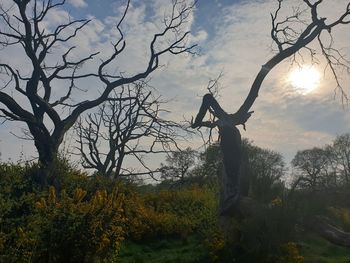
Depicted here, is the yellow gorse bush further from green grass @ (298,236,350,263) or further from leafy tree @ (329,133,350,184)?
leafy tree @ (329,133,350,184)

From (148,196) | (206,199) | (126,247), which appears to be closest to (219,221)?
(126,247)

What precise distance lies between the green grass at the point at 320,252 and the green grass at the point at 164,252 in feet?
8.90

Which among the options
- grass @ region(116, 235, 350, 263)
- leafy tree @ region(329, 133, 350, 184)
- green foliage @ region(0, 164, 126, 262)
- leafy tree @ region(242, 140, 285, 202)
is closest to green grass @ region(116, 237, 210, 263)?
grass @ region(116, 235, 350, 263)

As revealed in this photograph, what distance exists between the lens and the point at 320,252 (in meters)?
11.2

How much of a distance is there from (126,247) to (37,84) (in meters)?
7.35

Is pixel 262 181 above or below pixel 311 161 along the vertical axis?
below

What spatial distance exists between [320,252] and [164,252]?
468 centimetres

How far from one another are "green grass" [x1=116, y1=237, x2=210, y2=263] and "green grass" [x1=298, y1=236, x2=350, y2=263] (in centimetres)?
271

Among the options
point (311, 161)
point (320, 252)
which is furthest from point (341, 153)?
point (320, 252)

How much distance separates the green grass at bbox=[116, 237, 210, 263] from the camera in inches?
435

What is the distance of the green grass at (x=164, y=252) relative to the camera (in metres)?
11.0

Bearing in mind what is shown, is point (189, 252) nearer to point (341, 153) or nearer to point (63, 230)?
point (63, 230)

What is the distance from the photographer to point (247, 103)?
1269 cm

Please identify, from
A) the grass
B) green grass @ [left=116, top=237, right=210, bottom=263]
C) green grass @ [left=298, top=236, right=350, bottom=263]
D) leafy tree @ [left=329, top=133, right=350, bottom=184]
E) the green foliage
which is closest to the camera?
the green foliage
